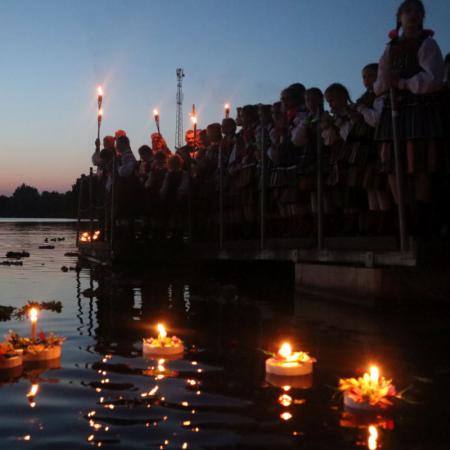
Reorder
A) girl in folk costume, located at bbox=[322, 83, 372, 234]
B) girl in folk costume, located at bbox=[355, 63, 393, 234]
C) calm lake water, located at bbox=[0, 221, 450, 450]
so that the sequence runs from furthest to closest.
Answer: girl in folk costume, located at bbox=[322, 83, 372, 234] → girl in folk costume, located at bbox=[355, 63, 393, 234] → calm lake water, located at bbox=[0, 221, 450, 450]

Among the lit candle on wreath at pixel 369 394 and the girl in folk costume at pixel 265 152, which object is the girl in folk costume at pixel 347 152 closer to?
the girl in folk costume at pixel 265 152

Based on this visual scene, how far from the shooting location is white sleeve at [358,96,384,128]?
10781 millimetres

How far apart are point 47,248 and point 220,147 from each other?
21.7m

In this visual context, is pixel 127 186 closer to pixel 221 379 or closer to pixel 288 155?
pixel 288 155

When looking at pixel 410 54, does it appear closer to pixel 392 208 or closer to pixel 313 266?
pixel 392 208

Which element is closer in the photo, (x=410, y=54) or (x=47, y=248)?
(x=410, y=54)

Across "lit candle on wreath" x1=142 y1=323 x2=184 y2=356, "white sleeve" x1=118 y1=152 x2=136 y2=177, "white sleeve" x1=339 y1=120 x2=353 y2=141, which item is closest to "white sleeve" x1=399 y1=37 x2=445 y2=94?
"white sleeve" x1=339 y1=120 x2=353 y2=141

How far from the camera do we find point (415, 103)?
33.8 feet

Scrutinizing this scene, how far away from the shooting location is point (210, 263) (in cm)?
1900

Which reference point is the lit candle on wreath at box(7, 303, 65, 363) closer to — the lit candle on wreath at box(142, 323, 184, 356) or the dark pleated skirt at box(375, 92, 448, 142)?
the lit candle on wreath at box(142, 323, 184, 356)

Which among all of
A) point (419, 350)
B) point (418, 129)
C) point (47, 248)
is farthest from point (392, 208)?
point (47, 248)

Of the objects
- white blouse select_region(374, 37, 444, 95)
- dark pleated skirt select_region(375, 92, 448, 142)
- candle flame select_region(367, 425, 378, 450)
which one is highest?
white blouse select_region(374, 37, 444, 95)

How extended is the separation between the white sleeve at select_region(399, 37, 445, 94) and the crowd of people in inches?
0.5

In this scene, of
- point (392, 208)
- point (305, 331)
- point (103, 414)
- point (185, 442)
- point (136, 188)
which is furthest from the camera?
point (136, 188)
